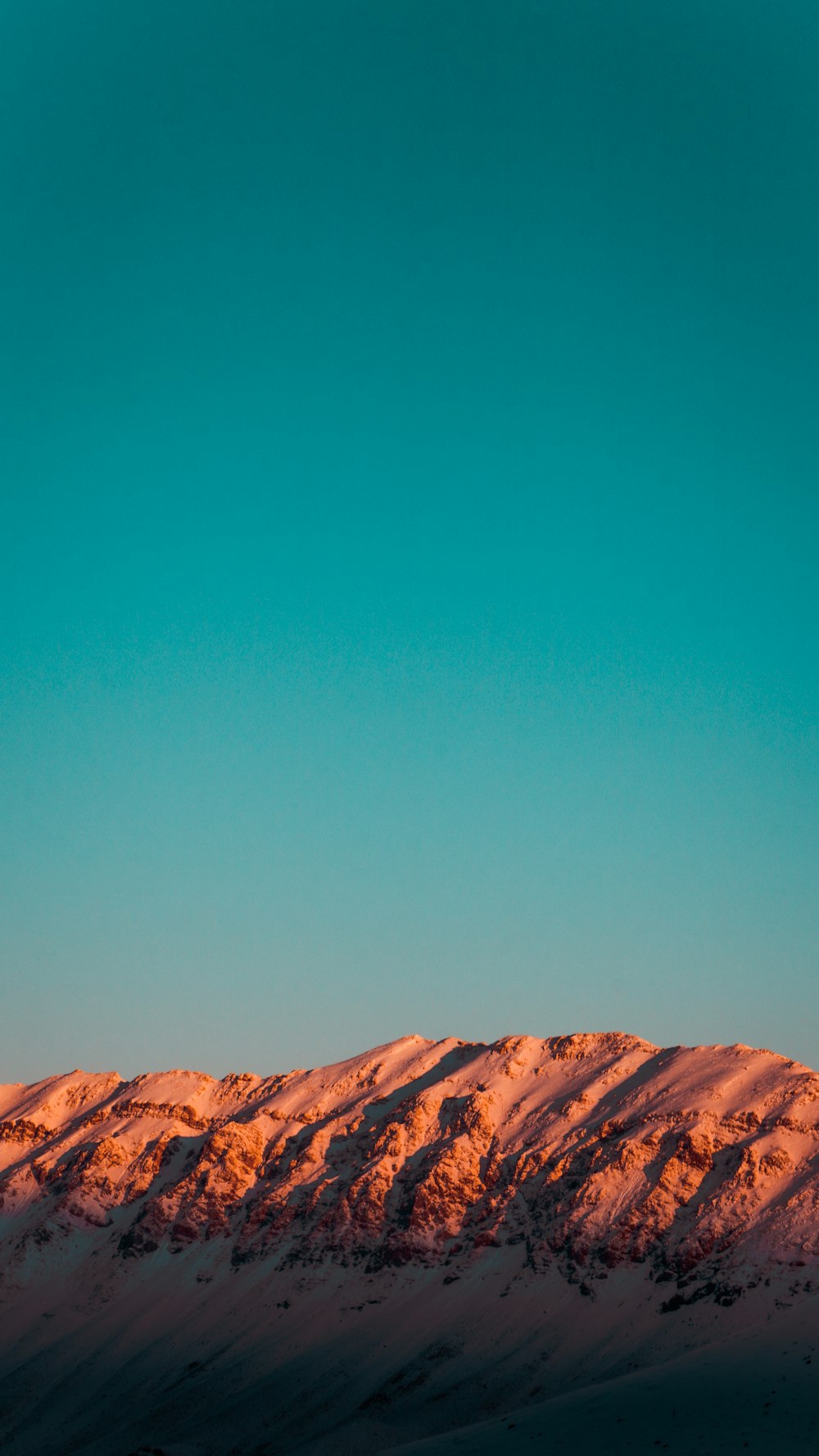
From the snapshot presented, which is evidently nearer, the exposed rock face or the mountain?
the mountain

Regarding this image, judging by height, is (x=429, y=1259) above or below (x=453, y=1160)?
below

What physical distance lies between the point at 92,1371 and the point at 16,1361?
12.7 m

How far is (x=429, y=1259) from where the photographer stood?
129 m

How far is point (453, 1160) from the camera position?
138 m

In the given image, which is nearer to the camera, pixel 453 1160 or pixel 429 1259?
pixel 429 1259

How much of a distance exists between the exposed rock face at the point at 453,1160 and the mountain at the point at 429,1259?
1.14 feet

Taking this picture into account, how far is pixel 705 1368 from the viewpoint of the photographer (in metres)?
76.9

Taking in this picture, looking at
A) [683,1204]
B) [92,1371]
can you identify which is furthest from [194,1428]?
[683,1204]

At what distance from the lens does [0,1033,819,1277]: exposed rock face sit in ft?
390

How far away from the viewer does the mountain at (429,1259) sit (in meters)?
98.1

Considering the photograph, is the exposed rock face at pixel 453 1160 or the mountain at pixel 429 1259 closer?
the mountain at pixel 429 1259

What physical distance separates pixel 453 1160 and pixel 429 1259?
11992 mm

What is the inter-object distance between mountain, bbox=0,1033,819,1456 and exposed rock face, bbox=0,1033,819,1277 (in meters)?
0.35

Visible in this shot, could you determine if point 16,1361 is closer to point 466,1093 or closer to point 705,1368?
point 466,1093
